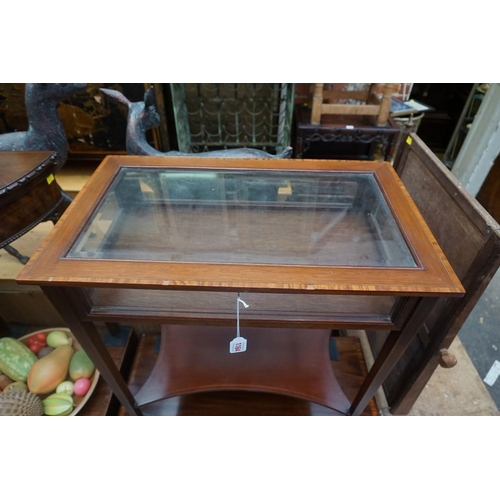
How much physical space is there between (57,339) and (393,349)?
3.58 ft

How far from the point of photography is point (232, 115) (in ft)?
6.68

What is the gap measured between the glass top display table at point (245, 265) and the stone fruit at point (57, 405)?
0.18m

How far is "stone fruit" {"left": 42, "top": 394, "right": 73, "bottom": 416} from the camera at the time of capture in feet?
3.31

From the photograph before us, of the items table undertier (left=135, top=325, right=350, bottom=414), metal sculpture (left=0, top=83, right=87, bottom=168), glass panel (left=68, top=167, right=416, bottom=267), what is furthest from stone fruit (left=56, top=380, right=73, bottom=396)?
metal sculpture (left=0, top=83, right=87, bottom=168)

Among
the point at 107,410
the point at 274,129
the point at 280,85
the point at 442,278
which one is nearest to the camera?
the point at 442,278

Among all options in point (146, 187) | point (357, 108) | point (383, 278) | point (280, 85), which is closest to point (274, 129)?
point (280, 85)

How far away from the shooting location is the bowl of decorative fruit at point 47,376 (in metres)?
1.01

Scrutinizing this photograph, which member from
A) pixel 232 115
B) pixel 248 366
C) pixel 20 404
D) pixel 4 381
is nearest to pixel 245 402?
pixel 248 366

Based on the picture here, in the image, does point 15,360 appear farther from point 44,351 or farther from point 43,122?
point 43,122

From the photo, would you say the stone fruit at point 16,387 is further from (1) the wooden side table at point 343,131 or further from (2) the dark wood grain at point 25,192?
(1) the wooden side table at point 343,131

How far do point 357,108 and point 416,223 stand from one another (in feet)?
3.91

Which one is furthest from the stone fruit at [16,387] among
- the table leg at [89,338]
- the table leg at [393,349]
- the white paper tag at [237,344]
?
the table leg at [393,349]

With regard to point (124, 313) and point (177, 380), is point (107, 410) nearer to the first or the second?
point (177, 380)

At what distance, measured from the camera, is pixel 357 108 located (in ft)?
5.66
